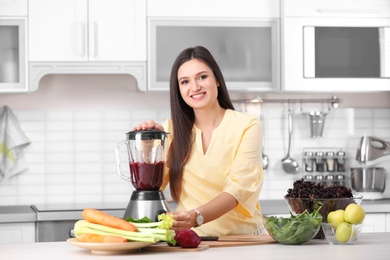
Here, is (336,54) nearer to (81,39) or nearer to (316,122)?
(316,122)

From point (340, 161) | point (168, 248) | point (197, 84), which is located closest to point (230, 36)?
point (340, 161)

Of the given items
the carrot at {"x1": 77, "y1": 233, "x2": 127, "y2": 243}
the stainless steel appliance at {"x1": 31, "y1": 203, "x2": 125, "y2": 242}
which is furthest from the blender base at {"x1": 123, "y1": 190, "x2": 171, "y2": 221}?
the stainless steel appliance at {"x1": 31, "y1": 203, "x2": 125, "y2": 242}

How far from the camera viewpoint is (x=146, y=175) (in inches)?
105

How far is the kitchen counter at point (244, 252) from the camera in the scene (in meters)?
2.28

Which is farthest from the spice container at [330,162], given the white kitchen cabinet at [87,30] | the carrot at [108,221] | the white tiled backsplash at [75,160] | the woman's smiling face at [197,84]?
the carrot at [108,221]

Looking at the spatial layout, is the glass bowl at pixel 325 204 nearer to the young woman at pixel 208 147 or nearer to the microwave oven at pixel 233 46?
the young woman at pixel 208 147

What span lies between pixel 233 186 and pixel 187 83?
47cm

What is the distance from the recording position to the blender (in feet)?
8.50

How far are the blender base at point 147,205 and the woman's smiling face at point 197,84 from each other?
489mm

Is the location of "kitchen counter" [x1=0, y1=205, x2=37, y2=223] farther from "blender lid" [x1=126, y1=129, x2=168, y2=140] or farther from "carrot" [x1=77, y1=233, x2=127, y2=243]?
"carrot" [x1=77, y1=233, x2=127, y2=243]

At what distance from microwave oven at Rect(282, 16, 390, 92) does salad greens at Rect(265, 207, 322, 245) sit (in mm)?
2013

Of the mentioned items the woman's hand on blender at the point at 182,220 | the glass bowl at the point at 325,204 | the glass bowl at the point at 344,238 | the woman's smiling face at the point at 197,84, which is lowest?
the glass bowl at the point at 344,238

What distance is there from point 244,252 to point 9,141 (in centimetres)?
252

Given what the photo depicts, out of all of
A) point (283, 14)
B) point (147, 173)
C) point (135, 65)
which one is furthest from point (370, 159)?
point (147, 173)
